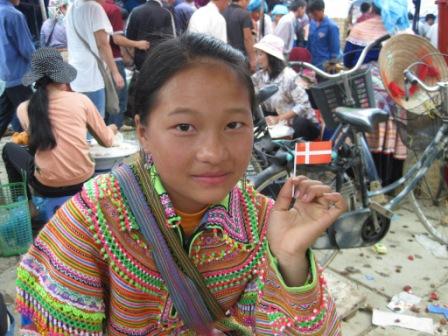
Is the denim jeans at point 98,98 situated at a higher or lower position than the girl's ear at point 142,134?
lower

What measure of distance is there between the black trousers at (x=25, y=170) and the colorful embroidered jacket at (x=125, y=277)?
7.56ft

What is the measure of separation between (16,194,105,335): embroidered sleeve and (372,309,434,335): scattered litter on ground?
6.95 ft

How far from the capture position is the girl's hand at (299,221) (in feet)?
3.77

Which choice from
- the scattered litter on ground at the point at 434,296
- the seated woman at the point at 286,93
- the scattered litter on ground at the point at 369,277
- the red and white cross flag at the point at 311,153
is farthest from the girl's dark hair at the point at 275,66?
the scattered litter on ground at the point at 434,296

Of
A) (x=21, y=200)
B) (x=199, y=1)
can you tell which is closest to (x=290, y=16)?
(x=199, y=1)

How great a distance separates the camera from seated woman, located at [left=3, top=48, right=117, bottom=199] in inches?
128

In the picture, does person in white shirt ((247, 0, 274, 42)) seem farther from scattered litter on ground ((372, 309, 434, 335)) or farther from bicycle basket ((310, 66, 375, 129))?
scattered litter on ground ((372, 309, 434, 335))

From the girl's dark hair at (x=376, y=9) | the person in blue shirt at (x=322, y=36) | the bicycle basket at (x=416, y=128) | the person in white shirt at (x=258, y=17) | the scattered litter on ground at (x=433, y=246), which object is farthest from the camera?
the person in white shirt at (x=258, y=17)

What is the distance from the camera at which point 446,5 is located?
4191 millimetres

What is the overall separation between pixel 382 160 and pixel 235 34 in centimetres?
266

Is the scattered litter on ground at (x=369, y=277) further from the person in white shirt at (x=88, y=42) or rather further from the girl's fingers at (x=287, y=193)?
the person in white shirt at (x=88, y=42)

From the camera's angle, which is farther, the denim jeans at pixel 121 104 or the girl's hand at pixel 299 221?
the denim jeans at pixel 121 104

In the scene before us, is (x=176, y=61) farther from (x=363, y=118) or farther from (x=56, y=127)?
(x=56, y=127)

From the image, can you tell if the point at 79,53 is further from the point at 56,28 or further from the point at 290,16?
the point at 290,16
